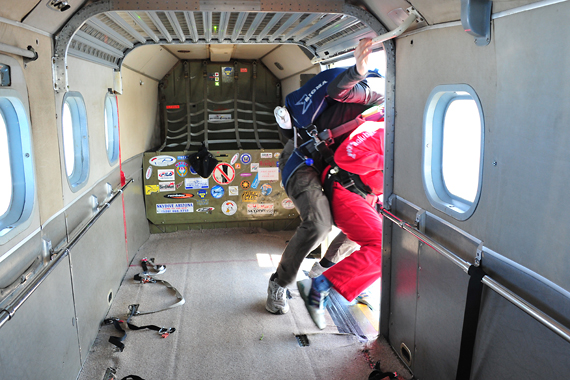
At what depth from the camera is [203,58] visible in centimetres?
823

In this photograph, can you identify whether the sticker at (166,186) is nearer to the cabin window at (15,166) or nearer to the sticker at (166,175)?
the sticker at (166,175)

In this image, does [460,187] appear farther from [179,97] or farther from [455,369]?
[179,97]

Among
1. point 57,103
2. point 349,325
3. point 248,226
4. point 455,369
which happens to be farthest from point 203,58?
point 455,369

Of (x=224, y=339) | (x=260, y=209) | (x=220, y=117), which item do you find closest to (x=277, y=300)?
(x=224, y=339)

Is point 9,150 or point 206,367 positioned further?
point 206,367

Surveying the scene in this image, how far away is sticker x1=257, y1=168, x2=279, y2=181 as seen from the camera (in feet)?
23.8

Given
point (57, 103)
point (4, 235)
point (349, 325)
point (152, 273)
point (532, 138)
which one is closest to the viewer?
point (532, 138)

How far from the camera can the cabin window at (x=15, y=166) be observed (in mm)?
2623

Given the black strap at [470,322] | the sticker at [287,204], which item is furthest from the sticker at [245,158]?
the black strap at [470,322]

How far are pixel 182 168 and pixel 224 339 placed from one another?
363cm

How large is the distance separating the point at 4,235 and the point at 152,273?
134 inches

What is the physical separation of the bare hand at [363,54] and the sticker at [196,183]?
4.16m

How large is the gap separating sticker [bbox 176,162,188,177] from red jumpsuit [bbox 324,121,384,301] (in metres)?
3.57

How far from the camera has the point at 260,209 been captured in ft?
24.1
